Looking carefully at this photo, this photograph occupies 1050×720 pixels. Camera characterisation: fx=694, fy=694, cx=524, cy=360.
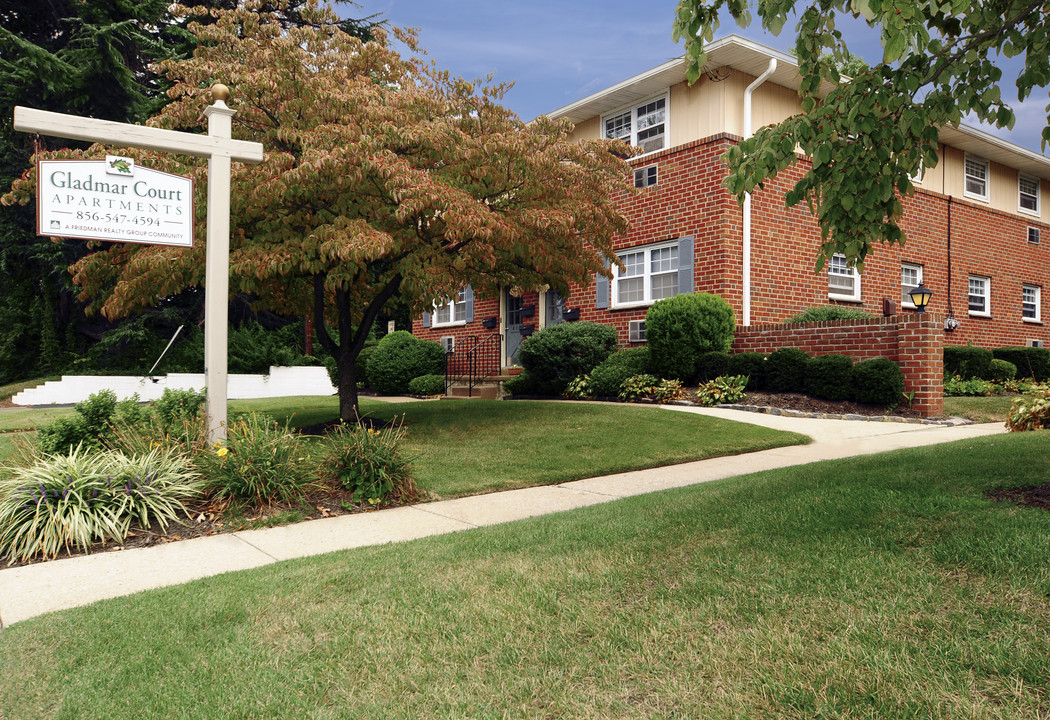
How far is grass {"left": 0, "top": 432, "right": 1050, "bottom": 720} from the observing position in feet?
7.97

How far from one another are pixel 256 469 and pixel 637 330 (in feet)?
35.4

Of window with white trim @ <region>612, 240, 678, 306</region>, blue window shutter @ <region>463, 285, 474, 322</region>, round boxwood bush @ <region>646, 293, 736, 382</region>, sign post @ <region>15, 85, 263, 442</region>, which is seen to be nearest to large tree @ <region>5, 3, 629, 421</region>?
sign post @ <region>15, 85, 263, 442</region>

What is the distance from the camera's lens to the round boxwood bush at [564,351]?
48.6 ft

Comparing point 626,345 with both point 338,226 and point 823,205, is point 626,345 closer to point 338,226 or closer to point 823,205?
point 338,226

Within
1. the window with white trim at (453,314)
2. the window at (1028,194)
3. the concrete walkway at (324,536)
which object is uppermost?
the window at (1028,194)

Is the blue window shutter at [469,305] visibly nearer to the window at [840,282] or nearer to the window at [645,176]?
the window at [645,176]

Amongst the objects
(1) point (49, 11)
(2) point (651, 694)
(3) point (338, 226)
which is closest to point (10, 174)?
(1) point (49, 11)

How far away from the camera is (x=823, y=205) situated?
492 centimetres

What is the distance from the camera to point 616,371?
14016 mm

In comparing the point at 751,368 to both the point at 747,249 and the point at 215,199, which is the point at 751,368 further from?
the point at 215,199

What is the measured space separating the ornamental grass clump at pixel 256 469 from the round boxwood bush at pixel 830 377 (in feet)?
30.0

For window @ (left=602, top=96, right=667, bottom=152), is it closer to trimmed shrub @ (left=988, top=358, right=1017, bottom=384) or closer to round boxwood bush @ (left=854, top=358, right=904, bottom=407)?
A: round boxwood bush @ (left=854, top=358, right=904, bottom=407)

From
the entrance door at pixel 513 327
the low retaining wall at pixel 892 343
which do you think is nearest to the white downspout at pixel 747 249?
the low retaining wall at pixel 892 343

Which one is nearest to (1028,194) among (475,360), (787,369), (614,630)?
(787,369)
